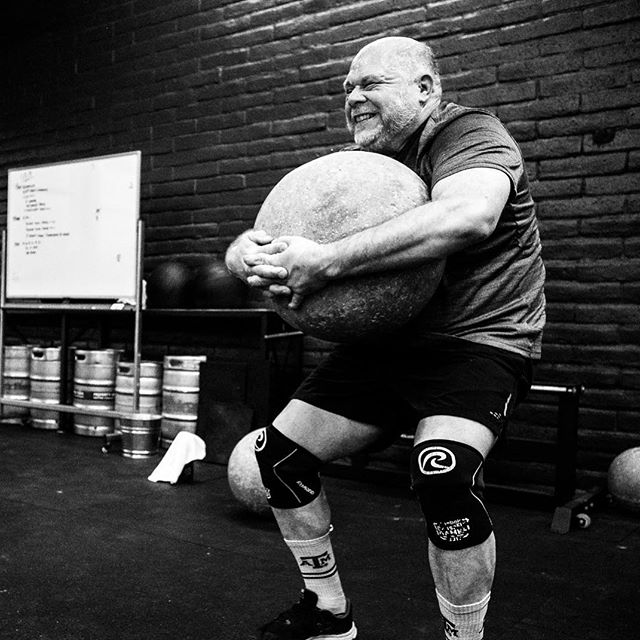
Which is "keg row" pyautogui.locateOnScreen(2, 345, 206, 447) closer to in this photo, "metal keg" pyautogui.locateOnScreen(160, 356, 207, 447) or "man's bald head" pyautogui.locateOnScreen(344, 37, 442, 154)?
"metal keg" pyautogui.locateOnScreen(160, 356, 207, 447)

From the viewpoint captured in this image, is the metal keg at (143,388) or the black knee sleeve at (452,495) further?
the metal keg at (143,388)

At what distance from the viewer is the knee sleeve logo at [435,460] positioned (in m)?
1.45

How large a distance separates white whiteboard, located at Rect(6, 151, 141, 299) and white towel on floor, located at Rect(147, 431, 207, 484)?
4.22 ft

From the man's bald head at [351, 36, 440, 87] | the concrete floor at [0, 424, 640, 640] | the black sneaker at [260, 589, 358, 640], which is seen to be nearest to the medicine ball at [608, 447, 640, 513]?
the concrete floor at [0, 424, 640, 640]

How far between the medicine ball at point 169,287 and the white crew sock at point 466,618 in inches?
137

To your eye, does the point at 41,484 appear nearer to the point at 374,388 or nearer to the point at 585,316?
the point at 374,388

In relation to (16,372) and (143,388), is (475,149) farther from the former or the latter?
(16,372)

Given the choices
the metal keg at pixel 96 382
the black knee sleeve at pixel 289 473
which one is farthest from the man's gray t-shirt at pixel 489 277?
the metal keg at pixel 96 382

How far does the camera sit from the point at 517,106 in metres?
3.90

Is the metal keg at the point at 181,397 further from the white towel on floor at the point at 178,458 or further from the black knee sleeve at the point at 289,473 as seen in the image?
the black knee sleeve at the point at 289,473

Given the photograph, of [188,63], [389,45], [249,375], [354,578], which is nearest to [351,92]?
[389,45]

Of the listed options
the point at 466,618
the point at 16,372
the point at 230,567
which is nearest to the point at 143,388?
the point at 16,372

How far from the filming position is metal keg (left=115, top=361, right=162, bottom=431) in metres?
4.77

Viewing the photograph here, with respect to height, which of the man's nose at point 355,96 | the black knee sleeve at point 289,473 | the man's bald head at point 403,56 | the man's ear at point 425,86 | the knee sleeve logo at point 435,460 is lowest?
the black knee sleeve at point 289,473
